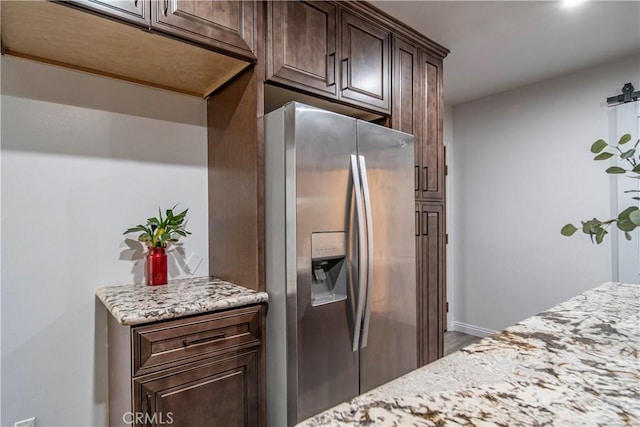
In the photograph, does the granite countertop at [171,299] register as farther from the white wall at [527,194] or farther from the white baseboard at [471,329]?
the white baseboard at [471,329]

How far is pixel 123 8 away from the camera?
1.24m

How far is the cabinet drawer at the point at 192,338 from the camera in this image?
1193 millimetres

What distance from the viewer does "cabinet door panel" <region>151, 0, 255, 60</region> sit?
1324mm

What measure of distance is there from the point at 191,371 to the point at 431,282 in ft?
5.65

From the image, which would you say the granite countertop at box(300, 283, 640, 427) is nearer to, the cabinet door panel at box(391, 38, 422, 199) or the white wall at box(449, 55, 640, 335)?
the cabinet door panel at box(391, 38, 422, 199)

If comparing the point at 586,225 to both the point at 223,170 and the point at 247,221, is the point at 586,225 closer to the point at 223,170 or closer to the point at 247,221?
the point at 247,221

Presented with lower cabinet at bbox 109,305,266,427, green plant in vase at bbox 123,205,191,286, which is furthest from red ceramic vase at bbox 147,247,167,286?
lower cabinet at bbox 109,305,266,427

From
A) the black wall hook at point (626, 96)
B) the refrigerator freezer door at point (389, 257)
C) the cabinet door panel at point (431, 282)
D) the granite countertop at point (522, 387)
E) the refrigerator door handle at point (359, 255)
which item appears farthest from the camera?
the black wall hook at point (626, 96)

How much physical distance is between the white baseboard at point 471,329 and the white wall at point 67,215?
3.30 meters

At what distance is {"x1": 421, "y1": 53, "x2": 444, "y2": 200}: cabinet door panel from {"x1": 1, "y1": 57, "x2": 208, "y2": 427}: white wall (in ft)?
5.59

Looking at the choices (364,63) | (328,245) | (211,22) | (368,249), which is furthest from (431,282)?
(211,22)

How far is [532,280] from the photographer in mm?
3244

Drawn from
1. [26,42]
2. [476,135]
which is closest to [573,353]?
[26,42]

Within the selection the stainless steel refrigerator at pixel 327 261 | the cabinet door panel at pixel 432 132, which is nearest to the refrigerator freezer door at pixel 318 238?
the stainless steel refrigerator at pixel 327 261
